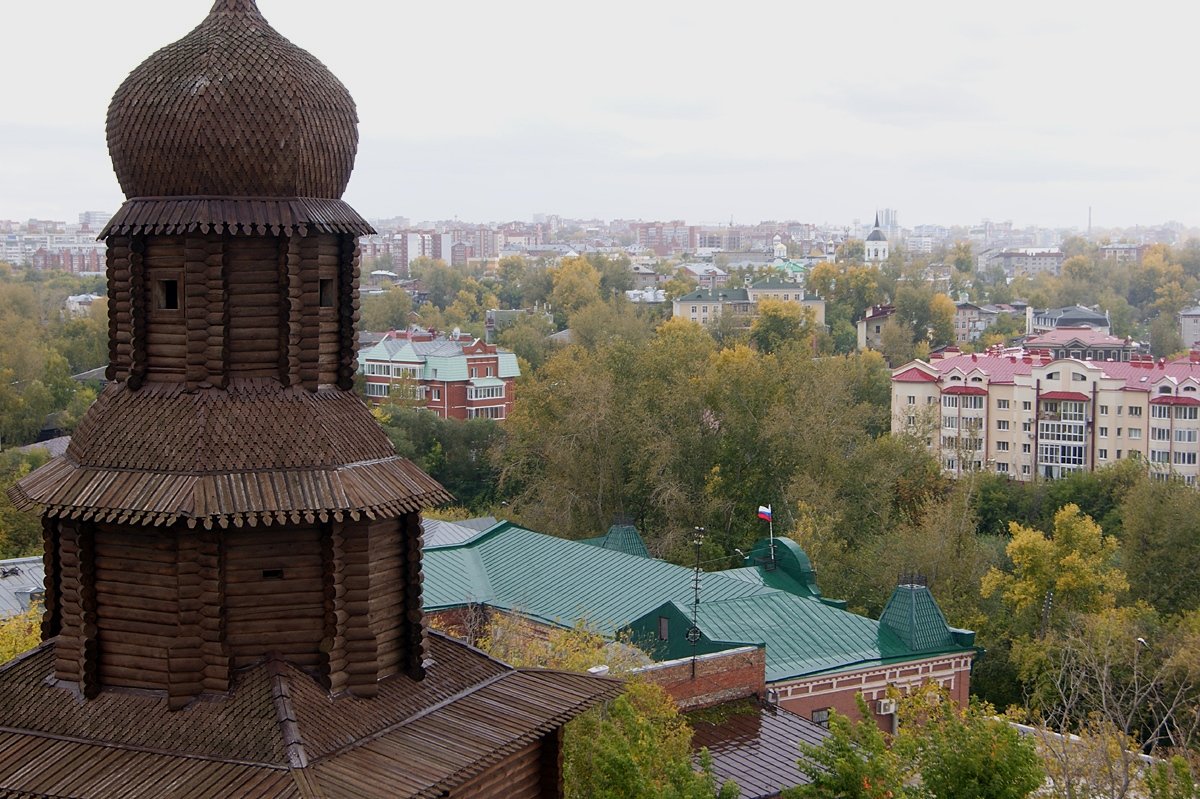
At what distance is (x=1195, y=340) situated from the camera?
122 metres

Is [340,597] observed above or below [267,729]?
above

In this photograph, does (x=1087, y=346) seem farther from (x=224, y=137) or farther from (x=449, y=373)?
(x=224, y=137)

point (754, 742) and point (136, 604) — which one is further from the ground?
point (136, 604)

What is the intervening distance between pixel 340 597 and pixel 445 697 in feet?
4.43

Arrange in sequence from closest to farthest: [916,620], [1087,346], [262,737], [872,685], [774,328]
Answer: [262,737]
[872,685]
[916,620]
[774,328]
[1087,346]

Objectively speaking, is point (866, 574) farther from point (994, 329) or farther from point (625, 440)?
point (994, 329)

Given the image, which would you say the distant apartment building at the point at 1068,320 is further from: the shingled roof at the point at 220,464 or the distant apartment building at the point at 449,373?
the shingled roof at the point at 220,464

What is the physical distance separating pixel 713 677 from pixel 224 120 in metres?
15.0

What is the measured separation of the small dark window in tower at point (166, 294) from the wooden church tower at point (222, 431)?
1cm

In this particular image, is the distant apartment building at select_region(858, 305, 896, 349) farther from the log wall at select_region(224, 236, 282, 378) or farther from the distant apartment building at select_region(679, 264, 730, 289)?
the log wall at select_region(224, 236, 282, 378)

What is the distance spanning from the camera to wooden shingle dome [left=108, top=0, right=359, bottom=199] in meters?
12.4

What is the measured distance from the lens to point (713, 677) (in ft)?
81.9

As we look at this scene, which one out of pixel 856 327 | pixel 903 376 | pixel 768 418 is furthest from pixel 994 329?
pixel 768 418

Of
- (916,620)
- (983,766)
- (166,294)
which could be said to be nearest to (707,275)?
(916,620)
